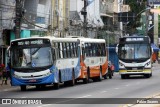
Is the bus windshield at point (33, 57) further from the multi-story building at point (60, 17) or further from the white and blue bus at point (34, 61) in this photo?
the multi-story building at point (60, 17)

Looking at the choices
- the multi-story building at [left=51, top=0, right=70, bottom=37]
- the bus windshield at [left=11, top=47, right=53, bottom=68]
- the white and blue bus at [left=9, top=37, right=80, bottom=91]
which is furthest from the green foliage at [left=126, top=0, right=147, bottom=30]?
the bus windshield at [left=11, top=47, right=53, bottom=68]

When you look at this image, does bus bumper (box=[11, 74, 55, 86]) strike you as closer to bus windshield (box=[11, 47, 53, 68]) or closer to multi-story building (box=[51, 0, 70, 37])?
bus windshield (box=[11, 47, 53, 68])

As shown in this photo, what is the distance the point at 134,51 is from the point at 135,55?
1.04 ft

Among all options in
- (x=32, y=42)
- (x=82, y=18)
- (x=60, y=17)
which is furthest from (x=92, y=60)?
(x=82, y=18)

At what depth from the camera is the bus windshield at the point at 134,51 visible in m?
41.3

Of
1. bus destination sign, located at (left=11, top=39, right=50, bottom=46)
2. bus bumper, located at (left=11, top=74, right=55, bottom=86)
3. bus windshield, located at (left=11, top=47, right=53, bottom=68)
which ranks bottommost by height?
bus bumper, located at (left=11, top=74, right=55, bottom=86)

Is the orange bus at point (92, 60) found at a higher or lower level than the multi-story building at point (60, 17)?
lower

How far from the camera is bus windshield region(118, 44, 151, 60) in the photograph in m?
41.3

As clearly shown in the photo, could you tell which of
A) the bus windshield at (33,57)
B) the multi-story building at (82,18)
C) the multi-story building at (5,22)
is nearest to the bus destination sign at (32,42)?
the bus windshield at (33,57)

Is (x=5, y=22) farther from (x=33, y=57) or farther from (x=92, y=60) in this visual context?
(x=33, y=57)

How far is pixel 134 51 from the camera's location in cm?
4134

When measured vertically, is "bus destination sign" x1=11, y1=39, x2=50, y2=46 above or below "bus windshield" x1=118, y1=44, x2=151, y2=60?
above

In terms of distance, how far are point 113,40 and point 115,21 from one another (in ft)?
12.0

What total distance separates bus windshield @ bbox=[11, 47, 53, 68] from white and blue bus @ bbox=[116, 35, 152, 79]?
1250 centimetres
